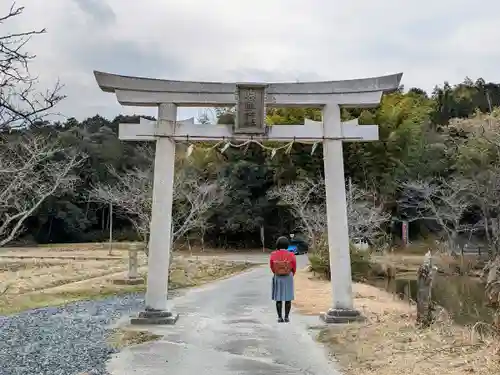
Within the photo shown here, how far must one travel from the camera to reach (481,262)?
24.8 meters

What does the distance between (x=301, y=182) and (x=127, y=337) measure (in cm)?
2242

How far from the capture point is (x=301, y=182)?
29.5m

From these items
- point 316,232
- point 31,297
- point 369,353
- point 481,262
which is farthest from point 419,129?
point 369,353

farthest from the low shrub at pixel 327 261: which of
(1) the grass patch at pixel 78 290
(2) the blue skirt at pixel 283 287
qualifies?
(2) the blue skirt at pixel 283 287

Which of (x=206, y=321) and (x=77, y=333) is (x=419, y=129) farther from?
(x=77, y=333)

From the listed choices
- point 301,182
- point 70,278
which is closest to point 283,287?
point 70,278

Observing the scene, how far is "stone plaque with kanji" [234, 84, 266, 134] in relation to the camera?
9.12m

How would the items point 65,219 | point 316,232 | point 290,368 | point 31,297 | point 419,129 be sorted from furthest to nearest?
point 65,219, point 419,129, point 316,232, point 31,297, point 290,368

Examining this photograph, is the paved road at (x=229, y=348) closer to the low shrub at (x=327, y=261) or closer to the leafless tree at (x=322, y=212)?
the low shrub at (x=327, y=261)

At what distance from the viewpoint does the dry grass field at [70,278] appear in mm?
A: 13086

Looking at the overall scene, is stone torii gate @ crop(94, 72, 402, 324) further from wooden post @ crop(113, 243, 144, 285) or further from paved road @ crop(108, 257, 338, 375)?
wooden post @ crop(113, 243, 144, 285)

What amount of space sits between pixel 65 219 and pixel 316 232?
2355 cm

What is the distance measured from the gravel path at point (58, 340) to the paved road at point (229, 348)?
428 mm

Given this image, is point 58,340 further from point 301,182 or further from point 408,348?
point 301,182
